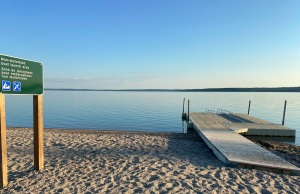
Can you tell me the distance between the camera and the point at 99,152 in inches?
326

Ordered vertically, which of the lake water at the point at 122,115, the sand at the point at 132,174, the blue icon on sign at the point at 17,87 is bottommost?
the lake water at the point at 122,115

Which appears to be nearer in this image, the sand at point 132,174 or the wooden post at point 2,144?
the wooden post at point 2,144

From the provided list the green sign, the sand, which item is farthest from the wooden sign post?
the sand

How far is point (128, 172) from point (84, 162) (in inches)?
80.5

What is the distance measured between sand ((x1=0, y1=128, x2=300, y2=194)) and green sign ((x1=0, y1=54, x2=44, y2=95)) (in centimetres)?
267

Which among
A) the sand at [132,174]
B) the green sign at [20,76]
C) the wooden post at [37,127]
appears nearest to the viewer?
the green sign at [20,76]

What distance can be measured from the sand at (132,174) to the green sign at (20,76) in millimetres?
2670

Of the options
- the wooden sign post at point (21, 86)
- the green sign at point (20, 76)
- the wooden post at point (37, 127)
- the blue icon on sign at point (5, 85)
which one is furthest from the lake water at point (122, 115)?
the blue icon on sign at point (5, 85)

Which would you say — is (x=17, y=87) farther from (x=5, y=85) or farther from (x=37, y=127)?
(x=37, y=127)

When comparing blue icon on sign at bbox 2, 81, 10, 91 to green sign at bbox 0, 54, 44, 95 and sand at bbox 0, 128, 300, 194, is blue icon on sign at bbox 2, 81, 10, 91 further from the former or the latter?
sand at bbox 0, 128, 300, 194

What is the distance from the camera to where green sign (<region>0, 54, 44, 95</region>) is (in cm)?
473

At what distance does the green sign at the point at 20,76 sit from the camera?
4730mm

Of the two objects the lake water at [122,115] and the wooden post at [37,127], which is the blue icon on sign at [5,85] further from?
the lake water at [122,115]

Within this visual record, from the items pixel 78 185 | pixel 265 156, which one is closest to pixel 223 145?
pixel 265 156
